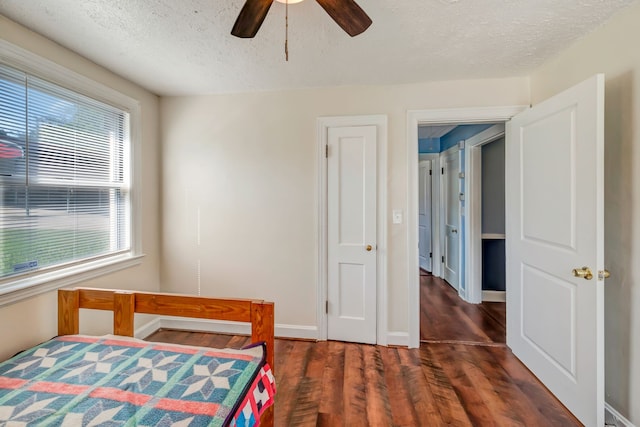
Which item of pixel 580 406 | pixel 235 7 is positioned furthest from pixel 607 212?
pixel 235 7

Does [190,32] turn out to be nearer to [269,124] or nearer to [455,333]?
[269,124]

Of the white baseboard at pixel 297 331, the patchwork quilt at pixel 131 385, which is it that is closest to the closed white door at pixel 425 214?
the white baseboard at pixel 297 331

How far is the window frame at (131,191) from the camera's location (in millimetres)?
1627

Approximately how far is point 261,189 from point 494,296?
3.32m

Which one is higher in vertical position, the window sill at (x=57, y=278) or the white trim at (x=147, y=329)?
the window sill at (x=57, y=278)

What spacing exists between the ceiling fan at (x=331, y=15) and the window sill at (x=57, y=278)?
1.96 metres

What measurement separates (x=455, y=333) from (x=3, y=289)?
3.46 m

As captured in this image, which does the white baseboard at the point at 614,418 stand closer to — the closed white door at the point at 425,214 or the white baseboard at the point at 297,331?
the white baseboard at the point at 297,331

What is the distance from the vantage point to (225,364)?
1.32 metres

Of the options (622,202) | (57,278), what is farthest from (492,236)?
(57,278)

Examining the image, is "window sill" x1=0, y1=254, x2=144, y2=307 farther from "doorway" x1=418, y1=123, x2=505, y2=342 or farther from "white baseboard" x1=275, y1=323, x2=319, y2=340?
"doorway" x1=418, y1=123, x2=505, y2=342

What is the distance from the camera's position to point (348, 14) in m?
1.18

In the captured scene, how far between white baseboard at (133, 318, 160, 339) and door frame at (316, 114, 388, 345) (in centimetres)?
168

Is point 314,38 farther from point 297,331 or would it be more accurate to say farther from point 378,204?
point 297,331
